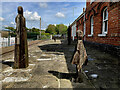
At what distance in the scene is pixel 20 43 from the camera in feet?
9.80

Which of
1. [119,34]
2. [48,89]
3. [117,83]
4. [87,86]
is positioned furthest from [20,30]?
[119,34]

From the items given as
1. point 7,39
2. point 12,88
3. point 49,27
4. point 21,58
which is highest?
point 49,27

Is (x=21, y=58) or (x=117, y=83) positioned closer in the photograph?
(x=117, y=83)

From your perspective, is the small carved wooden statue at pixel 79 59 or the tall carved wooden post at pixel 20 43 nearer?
the small carved wooden statue at pixel 79 59

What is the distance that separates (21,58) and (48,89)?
1.68 meters

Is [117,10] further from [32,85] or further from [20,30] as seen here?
[32,85]

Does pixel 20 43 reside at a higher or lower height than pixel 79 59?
Answer: higher

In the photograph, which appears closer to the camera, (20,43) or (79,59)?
(79,59)

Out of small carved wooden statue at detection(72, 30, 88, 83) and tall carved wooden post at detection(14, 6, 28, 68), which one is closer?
small carved wooden statue at detection(72, 30, 88, 83)

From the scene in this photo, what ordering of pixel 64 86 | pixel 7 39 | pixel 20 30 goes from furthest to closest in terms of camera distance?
pixel 7 39 < pixel 20 30 < pixel 64 86

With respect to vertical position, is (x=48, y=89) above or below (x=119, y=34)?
below

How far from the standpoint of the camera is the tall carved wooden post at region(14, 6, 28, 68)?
2.95 metres

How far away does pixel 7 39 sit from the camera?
8508 mm

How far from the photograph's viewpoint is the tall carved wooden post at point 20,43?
2.95 metres
